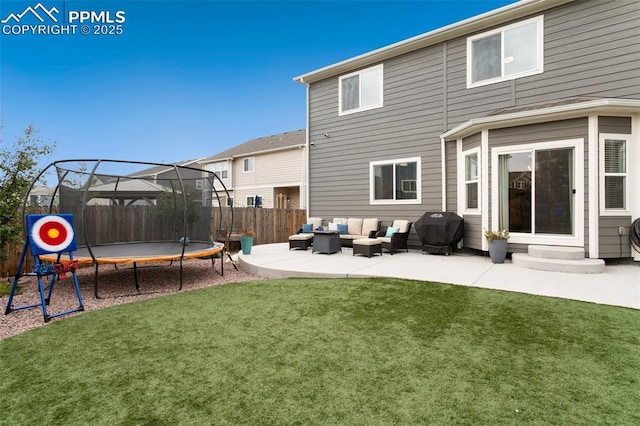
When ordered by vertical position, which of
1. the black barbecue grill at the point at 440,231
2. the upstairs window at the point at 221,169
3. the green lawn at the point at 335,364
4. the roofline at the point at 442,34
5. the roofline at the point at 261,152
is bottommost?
the green lawn at the point at 335,364

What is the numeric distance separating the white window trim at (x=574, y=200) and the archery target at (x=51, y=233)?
25.3 feet

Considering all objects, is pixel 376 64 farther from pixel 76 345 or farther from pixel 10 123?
pixel 76 345

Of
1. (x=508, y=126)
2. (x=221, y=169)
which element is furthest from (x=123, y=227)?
(x=221, y=169)

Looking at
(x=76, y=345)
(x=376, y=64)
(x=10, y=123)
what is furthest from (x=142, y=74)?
(x=76, y=345)

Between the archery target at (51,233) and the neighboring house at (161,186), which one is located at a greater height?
the neighboring house at (161,186)

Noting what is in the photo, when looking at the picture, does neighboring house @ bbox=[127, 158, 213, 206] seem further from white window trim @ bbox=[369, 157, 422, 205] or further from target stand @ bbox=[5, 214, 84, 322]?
white window trim @ bbox=[369, 157, 422, 205]

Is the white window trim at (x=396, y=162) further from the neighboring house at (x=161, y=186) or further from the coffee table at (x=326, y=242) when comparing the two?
the neighboring house at (x=161, y=186)

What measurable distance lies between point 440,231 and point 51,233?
24.2 ft

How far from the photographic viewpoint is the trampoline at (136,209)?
6.07 meters

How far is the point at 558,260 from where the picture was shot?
19.4ft

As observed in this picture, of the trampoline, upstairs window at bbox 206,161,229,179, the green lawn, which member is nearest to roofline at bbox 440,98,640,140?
the green lawn

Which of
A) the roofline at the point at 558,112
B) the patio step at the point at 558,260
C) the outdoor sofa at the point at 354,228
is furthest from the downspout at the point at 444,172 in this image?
the patio step at the point at 558,260

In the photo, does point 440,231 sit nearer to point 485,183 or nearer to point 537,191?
point 485,183

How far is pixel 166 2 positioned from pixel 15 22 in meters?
4.32
